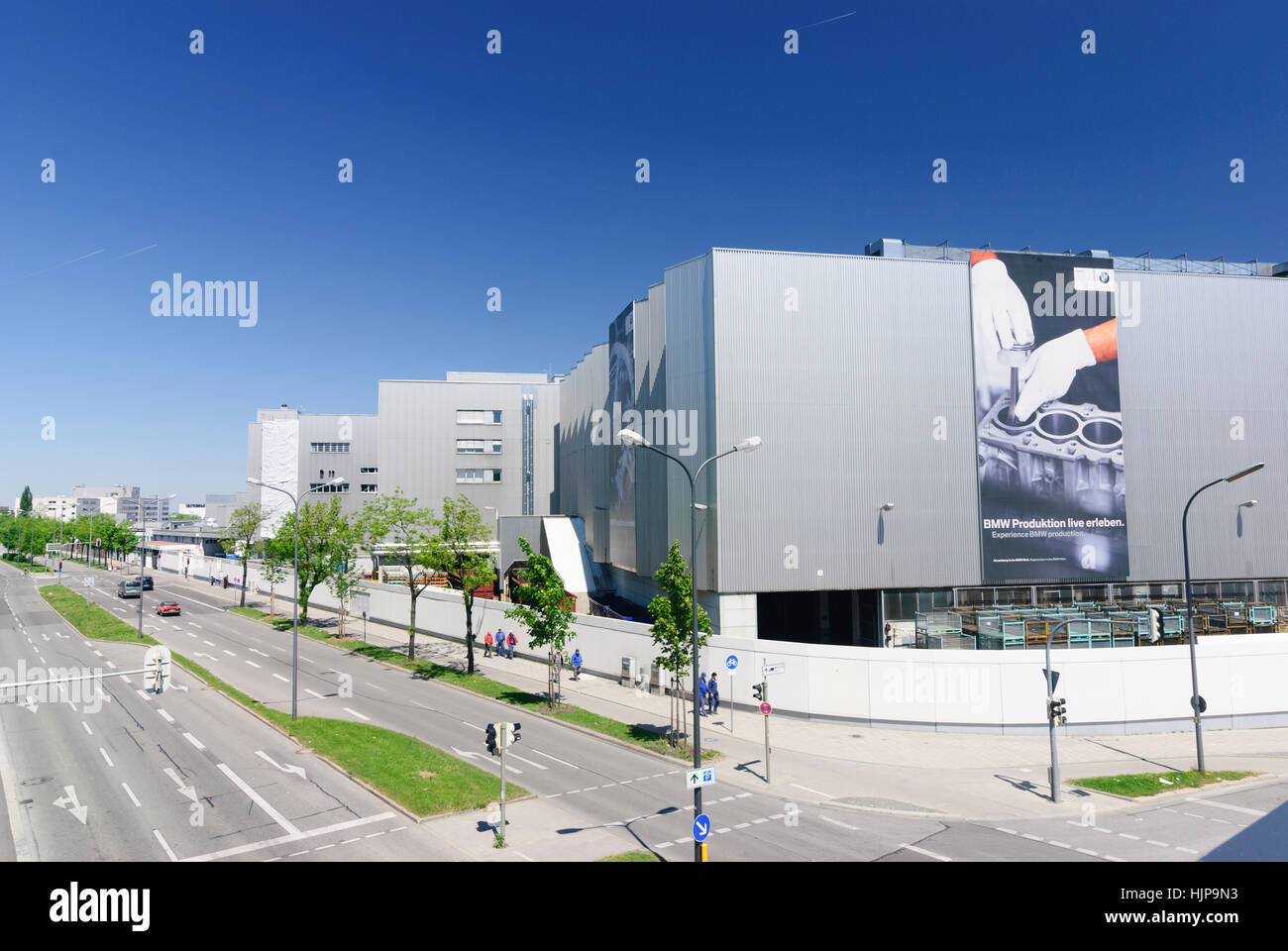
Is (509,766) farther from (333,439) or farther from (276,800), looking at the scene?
(333,439)

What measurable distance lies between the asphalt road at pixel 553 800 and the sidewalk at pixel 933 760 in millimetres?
829

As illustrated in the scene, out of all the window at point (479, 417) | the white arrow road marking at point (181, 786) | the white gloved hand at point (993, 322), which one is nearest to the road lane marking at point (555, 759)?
the white arrow road marking at point (181, 786)

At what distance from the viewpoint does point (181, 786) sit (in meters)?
20.7

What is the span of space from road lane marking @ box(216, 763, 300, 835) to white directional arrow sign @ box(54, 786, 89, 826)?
3482mm

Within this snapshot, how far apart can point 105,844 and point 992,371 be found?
38.1 meters

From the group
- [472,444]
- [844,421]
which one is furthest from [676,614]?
[472,444]

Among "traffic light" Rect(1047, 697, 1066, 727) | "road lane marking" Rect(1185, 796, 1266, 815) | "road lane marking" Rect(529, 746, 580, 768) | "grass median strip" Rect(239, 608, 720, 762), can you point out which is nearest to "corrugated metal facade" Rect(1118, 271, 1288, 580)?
"road lane marking" Rect(1185, 796, 1266, 815)

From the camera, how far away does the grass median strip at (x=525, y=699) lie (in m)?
25.6

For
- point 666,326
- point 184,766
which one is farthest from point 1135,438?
point 184,766

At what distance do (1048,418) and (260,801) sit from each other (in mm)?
37273

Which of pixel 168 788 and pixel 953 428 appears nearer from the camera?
pixel 168 788

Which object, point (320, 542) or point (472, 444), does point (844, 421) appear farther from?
point (472, 444)

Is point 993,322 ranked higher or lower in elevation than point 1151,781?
higher
